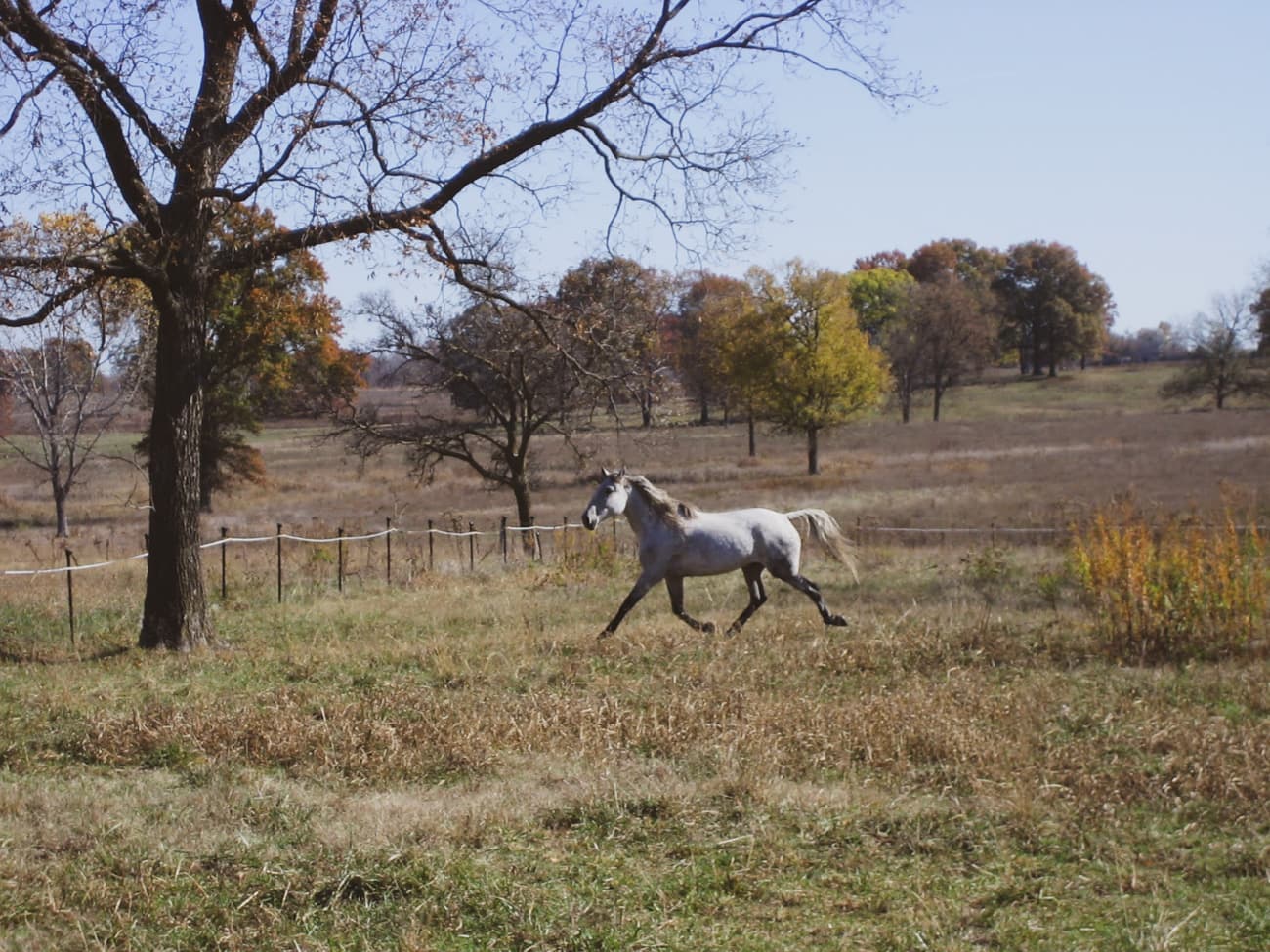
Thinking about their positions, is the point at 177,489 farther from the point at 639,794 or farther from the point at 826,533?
the point at 639,794

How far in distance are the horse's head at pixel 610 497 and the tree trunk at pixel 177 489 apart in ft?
13.5

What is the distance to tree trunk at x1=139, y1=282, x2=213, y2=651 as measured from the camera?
1311 cm

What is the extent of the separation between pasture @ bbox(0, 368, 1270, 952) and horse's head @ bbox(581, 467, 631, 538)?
1.29 metres

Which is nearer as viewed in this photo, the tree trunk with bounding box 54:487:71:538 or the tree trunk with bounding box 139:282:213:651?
the tree trunk with bounding box 139:282:213:651

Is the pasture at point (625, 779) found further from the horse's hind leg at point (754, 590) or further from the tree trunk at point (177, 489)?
the tree trunk at point (177, 489)

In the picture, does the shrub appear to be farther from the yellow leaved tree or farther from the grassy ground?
the yellow leaved tree

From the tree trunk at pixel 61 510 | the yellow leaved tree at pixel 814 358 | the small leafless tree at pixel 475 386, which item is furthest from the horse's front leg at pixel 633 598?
the yellow leaved tree at pixel 814 358

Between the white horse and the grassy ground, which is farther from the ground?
the white horse

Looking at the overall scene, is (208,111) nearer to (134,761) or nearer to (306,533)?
(134,761)

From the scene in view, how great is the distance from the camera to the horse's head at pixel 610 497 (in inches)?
535

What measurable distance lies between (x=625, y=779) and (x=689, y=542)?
6482 mm

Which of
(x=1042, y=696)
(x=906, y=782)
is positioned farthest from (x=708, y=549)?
(x=906, y=782)

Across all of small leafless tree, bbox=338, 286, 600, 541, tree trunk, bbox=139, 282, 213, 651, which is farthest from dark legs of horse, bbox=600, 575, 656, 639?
small leafless tree, bbox=338, 286, 600, 541

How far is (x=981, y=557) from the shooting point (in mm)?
19281
